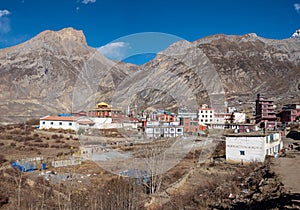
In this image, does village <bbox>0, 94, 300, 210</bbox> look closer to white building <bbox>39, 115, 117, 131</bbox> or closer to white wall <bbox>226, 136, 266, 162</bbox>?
white wall <bbox>226, 136, 266, 162</bbox>

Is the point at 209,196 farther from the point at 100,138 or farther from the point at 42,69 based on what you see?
the point at 42,69

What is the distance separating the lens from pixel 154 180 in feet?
19.1

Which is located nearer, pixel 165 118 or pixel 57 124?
pixel 165 118

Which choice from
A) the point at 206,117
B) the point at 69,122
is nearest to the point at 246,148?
the point at 206,117

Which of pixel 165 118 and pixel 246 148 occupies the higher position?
pixel 165 118

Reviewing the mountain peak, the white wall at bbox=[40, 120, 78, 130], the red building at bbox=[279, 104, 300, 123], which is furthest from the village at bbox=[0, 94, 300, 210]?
the mountain peak

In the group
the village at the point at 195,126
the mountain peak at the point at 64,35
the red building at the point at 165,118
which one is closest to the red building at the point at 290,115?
the village at the point at 195,126

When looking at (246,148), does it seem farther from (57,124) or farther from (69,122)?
(57,124)

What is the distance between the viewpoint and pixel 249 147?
8883mm

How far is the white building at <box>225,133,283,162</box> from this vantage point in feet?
28.6

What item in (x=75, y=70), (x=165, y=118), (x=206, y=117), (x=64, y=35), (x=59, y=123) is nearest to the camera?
(x=165, y=118)

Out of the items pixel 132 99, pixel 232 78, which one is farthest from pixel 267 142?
pixel 232 78

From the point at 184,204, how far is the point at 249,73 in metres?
61.5

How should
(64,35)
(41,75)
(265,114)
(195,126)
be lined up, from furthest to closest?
1. (64,35)
2. (41,75)
3. (265,114)
4. (195,126)
